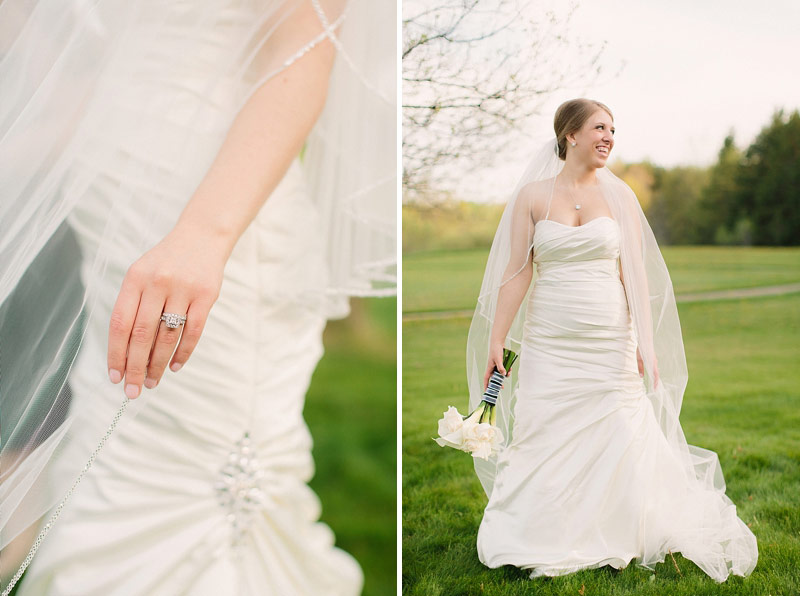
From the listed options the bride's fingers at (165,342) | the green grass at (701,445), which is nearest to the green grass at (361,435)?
the green grass at (701,445)

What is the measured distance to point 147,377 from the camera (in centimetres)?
81

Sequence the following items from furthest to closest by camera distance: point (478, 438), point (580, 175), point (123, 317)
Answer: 1. point (580, 175)
2. point (478, 438)
3. point (123, 317)

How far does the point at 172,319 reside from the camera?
2.55ft

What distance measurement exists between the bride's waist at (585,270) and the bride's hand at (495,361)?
26 cm

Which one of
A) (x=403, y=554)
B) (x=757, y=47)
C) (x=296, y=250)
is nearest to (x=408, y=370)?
(x=403, y=554)

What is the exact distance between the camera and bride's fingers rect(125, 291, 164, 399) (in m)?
0.76

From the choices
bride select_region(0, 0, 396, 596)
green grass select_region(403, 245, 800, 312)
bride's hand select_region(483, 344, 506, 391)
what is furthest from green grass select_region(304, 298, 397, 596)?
bride select_region(0, 0, 396, 596)

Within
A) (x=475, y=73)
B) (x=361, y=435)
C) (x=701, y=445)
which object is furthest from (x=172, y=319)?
(x=701, y=445)

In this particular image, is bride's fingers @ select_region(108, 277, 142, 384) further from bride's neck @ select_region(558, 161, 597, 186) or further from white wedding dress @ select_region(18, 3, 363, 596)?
bride's neck @ select_region(558, 161, 597, 186)

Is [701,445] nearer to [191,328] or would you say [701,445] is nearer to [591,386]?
[591,386]

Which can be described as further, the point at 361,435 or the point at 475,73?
the point at 361,435

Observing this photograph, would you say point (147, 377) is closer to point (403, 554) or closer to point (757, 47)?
point (403, 554)

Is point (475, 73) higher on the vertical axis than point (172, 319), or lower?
higher

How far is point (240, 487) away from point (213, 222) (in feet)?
1.60
